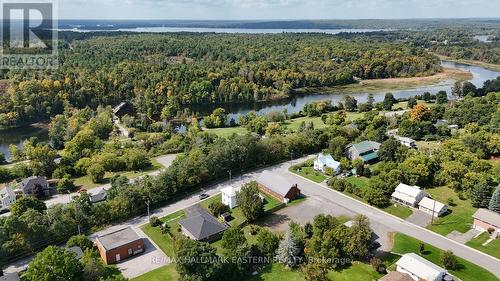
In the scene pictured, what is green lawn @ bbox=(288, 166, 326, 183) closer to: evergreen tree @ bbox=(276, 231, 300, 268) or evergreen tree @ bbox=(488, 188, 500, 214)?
evergreen tree @ bbox=(276, 231, 300, 268)

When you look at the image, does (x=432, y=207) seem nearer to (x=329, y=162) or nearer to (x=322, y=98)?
(x=329, y=162)

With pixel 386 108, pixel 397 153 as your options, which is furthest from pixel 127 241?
pixel 386 108

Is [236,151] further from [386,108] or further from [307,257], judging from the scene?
[386,108]

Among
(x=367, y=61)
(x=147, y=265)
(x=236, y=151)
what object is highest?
(x=367, y=61)

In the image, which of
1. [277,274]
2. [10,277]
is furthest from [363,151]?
[10,277]

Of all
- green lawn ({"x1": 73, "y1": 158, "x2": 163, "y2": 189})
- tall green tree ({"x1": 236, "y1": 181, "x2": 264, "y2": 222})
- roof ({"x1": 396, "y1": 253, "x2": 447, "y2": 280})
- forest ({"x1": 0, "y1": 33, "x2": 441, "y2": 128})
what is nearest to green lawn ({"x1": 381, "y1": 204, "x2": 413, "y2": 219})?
roof ({"x1": 396, "y1": 253, "x2": 447, "y2": 280})

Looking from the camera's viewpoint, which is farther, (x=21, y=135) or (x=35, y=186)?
(x=21, y=135)

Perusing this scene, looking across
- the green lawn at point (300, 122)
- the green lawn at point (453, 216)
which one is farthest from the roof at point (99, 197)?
the green lawn at point (300, 122)
